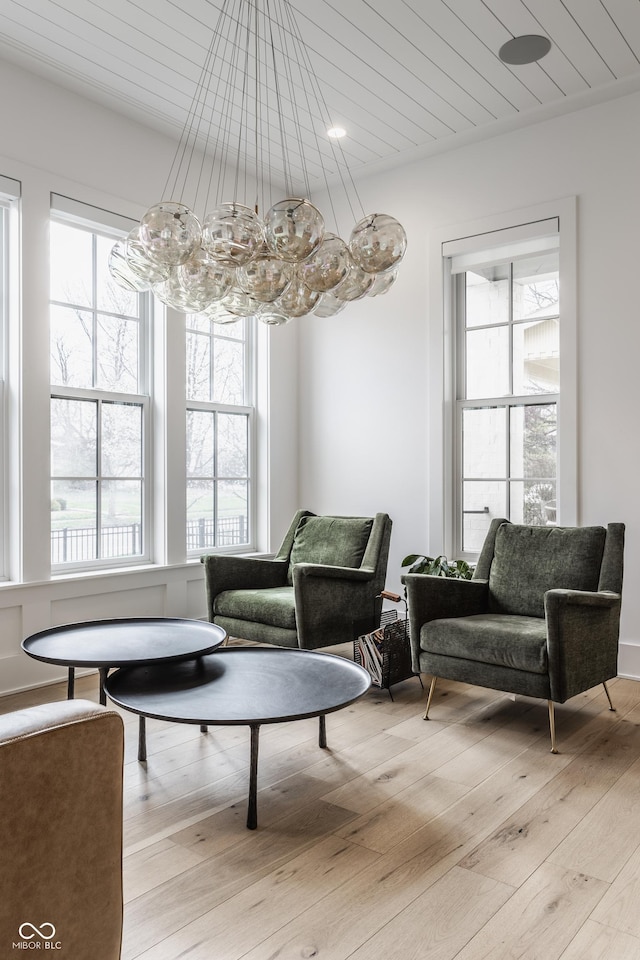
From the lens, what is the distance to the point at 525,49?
332 centimetres

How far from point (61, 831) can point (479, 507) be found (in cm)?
364

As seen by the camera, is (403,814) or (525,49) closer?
(403,814)

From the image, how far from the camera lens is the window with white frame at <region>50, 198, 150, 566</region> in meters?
3.80

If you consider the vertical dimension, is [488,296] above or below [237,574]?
above

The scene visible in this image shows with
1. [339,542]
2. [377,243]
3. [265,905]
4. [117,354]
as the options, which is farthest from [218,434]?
[265,905]

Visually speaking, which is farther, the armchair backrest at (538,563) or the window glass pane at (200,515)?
the window glass pane at (200,515)

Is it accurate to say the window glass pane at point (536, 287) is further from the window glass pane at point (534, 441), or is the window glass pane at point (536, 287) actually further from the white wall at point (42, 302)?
the white wall at point (42, 302)

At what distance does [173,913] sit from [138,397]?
3056 millimetres

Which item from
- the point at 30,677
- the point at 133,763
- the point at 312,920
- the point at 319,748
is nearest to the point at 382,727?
the point at 319,748

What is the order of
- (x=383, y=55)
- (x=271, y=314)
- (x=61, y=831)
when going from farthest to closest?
(x=383, y=55)
(x=271, y=314)
(x=61, y=831)

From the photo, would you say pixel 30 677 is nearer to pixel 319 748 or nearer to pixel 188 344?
pixel 319 748

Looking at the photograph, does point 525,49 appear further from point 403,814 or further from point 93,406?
point 403,814

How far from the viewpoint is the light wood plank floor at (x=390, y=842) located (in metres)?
1.62

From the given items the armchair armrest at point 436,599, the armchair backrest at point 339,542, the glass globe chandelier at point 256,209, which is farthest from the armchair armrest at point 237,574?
the glass globe chandelier at point 256,209
